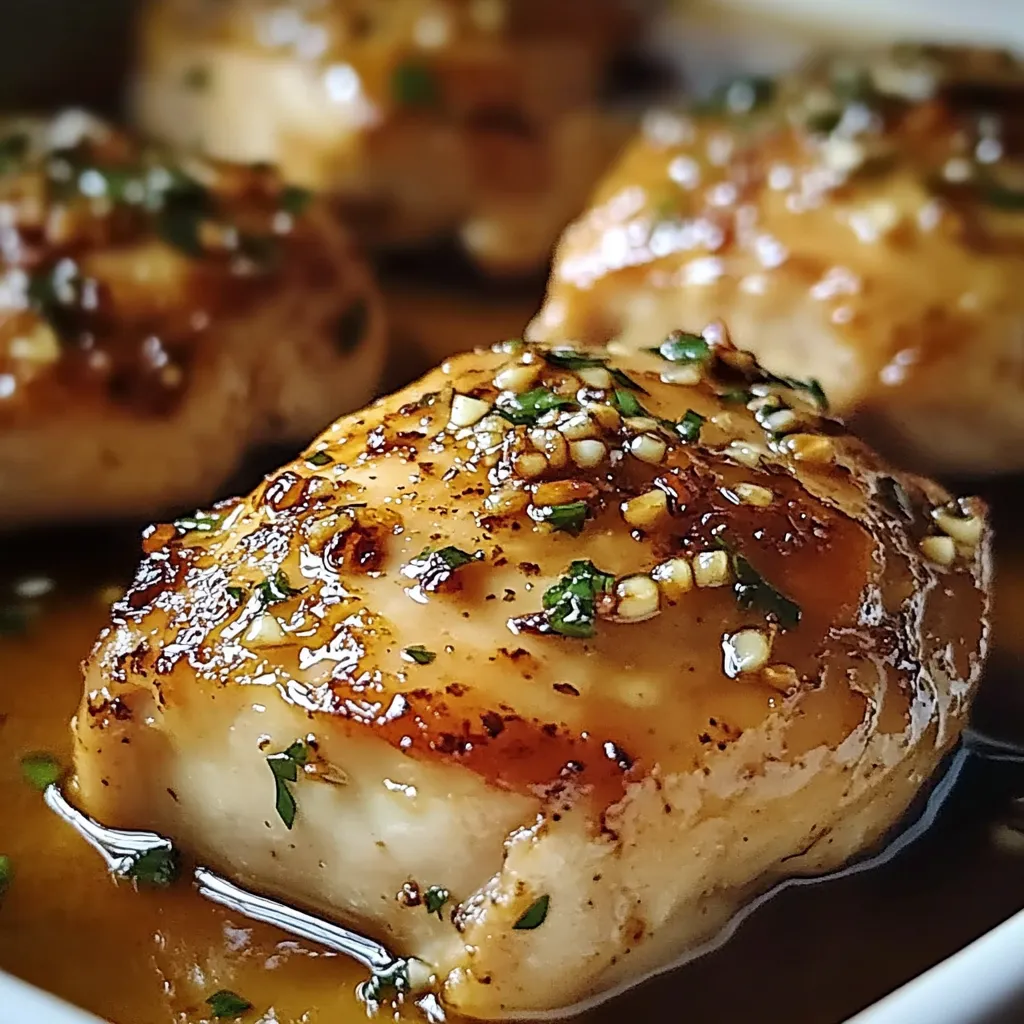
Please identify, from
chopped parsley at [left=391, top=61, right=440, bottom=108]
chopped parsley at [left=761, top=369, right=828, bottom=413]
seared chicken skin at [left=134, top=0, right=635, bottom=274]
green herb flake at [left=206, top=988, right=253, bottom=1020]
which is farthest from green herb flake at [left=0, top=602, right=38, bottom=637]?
chopped parsley at [left=391, top=61, right=440, bottom=108]

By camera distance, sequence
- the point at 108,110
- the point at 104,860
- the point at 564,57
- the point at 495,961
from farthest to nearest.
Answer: the point at 108,110 → the point at 564,57 → the point at 104,860 → the point at 495,961

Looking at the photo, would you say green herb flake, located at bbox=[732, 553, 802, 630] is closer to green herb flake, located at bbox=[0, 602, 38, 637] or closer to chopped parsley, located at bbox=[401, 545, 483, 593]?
chopped parsley, located at bbox=[401, 545, 483, 593]

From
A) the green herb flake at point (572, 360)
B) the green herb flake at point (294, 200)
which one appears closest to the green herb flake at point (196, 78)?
the green herb flake at point (294, 200)

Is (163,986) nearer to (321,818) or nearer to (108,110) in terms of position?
(321,818)

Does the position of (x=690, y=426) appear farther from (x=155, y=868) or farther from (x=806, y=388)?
(x=155, y=868)

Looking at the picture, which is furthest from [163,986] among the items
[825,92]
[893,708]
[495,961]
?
[825,92]

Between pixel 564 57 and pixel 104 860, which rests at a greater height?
pixel 564 57

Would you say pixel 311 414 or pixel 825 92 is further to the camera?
pixel 825 92
